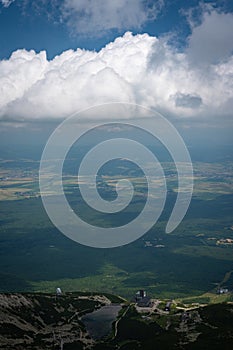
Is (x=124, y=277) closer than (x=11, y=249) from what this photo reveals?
Yes

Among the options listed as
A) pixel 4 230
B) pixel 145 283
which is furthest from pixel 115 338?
pixel 4 230

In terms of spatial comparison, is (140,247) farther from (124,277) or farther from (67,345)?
(67,345)

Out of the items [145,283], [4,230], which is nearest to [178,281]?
[145,283]

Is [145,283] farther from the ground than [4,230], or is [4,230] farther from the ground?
[4,230]

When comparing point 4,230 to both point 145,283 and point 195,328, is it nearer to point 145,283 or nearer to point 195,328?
point 145,283

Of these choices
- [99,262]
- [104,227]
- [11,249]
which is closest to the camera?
[99,262]

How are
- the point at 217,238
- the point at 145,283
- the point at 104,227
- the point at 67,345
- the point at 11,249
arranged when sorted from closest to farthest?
the point at 67,345, the point at 145,283, the point at 11,249, the point at 217,238, the point at 104,227
